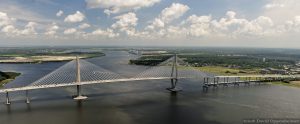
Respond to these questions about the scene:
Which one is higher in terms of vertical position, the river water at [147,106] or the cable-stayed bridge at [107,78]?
the cable-stayed bridge at [107,78]

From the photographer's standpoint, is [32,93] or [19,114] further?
[32,93]

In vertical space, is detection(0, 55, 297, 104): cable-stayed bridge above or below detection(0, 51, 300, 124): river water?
above

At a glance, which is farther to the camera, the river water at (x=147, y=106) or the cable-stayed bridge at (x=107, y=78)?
the cable-stayed bridge at (x=107, y=78)

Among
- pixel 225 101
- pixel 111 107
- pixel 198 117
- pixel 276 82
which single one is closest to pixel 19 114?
pixel 111 107

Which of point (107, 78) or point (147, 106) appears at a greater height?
point (107, 78)

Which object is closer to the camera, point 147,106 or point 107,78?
point 147,106

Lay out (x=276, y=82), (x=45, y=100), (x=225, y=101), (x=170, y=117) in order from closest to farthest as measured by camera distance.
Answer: (x=170, y=117) < (x=45, y=100) < (x=225, y=101) < (x=276, y=82)

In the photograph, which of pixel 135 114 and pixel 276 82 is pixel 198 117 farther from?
pixel 276 82

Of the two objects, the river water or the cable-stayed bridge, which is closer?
the river water
